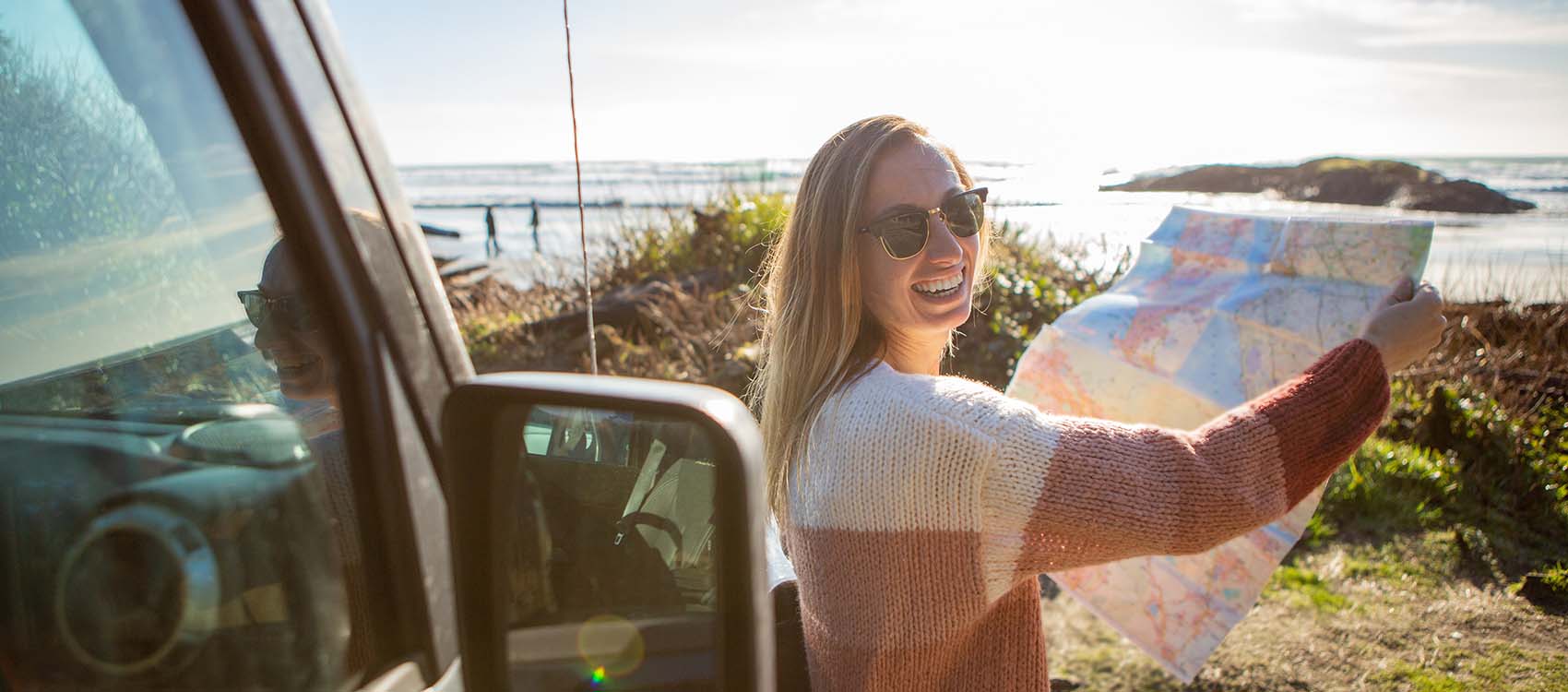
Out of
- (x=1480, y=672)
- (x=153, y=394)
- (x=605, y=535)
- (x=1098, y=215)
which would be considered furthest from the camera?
(x=1098, y=215)

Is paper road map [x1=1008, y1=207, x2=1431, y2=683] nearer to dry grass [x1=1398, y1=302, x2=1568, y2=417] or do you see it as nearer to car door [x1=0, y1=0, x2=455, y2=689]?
car door [x1=0, y1=0, x2=455, y2=689]

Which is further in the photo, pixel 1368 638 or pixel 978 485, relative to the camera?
pixel 1368 638

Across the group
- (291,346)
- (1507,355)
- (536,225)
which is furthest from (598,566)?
(536,225)

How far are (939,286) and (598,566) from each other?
3.56 feet

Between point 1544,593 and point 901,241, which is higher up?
point 901,241

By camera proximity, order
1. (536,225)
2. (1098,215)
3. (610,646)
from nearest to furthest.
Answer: (610,646), (1098,215), (536,225)

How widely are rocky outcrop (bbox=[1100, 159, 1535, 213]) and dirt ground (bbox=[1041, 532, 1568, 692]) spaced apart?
37.5 feet

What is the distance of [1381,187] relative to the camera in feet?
49.8

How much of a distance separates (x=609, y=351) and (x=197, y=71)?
610 cm

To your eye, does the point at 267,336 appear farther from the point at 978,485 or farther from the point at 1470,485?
the point at 1470,485

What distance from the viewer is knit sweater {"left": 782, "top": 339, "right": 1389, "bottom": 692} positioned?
4.90 ft

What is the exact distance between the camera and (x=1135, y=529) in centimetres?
149

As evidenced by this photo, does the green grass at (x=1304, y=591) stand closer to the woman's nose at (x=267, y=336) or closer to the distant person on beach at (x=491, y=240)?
the woman's nose at (x=267, y=336)

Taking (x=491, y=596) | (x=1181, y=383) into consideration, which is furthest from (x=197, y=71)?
(x=1181, y=383)
